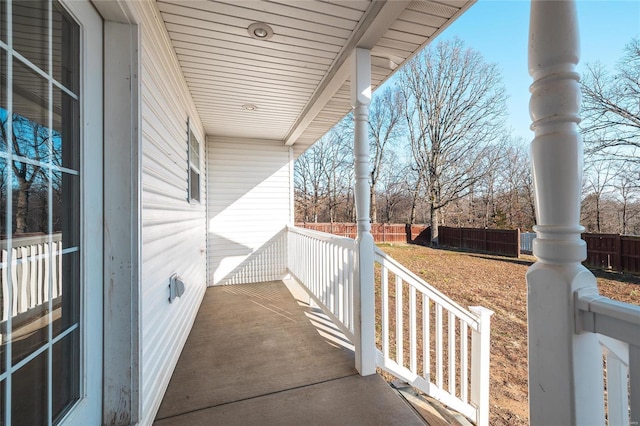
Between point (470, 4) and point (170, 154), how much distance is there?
8.32 ft

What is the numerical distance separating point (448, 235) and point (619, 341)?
1332 cm

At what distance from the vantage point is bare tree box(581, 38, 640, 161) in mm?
3900

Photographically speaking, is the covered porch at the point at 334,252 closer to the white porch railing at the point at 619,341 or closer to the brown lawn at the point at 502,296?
the white porch railing at the point at 619,341

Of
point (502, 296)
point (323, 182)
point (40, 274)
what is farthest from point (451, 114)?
point (40, 274)

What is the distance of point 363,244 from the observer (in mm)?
2137

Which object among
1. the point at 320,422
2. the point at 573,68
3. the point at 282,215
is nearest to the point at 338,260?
the point at 320,422

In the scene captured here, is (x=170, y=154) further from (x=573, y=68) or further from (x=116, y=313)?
(x=573, y=68)

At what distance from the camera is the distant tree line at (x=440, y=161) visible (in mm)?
12164

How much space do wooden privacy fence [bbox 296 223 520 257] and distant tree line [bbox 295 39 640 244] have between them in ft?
2.65

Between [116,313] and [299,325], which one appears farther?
[299,325]

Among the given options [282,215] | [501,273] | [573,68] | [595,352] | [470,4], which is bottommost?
[501,273]

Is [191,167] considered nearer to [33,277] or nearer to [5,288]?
[33,277]

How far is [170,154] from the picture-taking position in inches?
92.0

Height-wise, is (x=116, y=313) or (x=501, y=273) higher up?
(x=116, y=313)
